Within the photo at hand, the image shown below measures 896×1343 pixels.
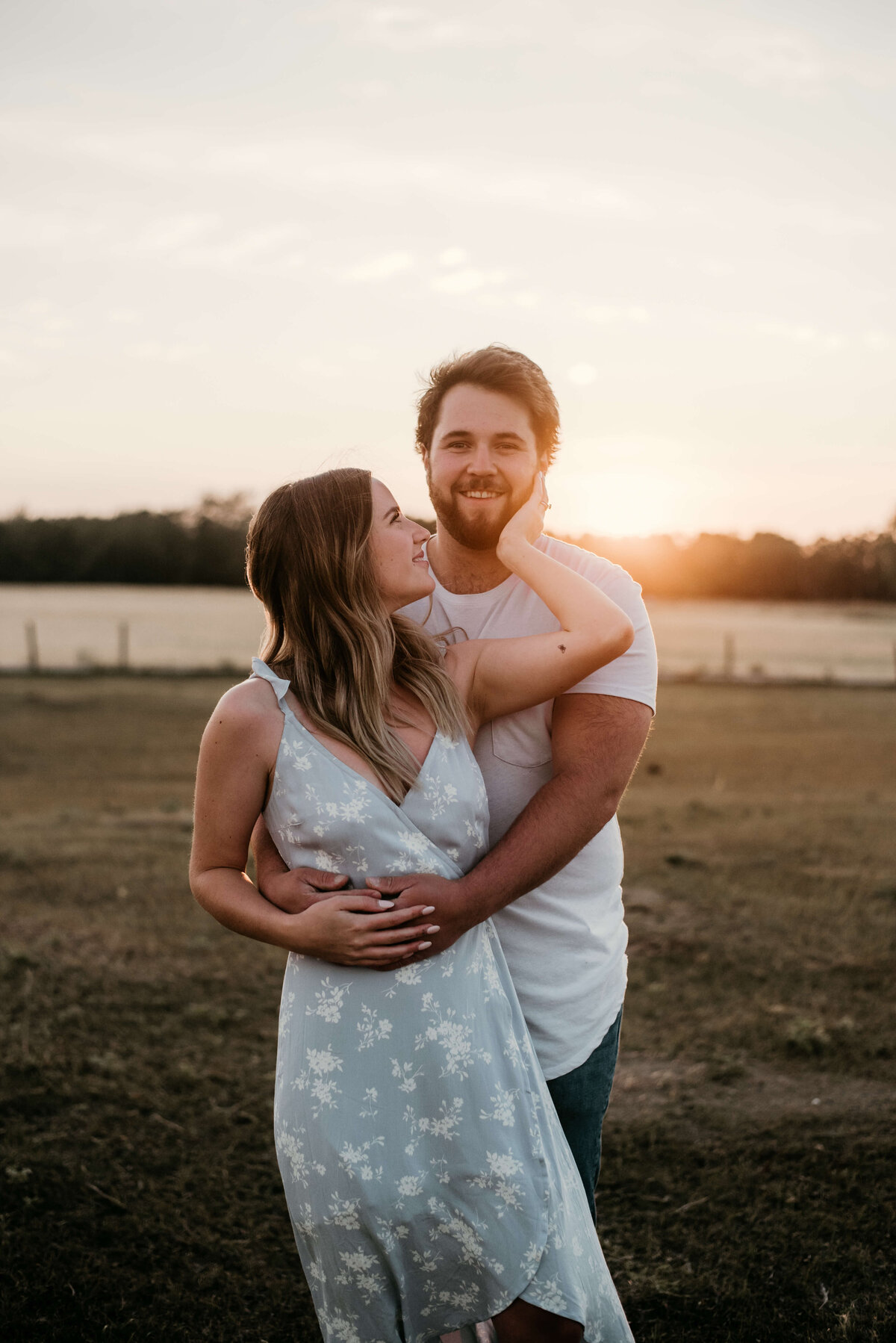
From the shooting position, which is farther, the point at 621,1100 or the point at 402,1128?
the point at 621,1100

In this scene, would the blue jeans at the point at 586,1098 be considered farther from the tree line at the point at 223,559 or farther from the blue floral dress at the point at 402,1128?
the tree line at the point at 223,559

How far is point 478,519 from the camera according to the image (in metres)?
2.48

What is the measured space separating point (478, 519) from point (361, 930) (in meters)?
1.06

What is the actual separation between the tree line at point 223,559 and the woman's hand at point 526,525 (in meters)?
62.2

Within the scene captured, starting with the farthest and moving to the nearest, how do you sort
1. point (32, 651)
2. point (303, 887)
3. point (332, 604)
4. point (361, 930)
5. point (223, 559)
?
point (223, 559), point (32, 651), point (332, 604), point (303, 887), point (361, 930)

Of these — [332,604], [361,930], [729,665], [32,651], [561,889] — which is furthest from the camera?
[729,665]

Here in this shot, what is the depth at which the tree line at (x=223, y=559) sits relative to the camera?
6675cm

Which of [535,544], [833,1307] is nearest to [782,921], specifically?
[833,1307]

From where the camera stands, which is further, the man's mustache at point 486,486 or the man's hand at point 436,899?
the man's mustache at point 486,486

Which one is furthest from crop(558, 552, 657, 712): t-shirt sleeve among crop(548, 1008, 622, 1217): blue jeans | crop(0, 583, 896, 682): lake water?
crop(0, 583, 896, 682): lake water

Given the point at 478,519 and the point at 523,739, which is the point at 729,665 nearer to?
the point at 478,519

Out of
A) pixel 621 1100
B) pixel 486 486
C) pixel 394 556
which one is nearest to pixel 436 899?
pixel 394 556

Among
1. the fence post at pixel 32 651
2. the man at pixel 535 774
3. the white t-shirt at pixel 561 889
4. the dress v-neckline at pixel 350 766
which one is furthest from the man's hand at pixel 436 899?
the fence post at pixel 32 651

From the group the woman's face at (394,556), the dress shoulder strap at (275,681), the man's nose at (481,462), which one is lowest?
the dress shoulder strap at (275,681)
